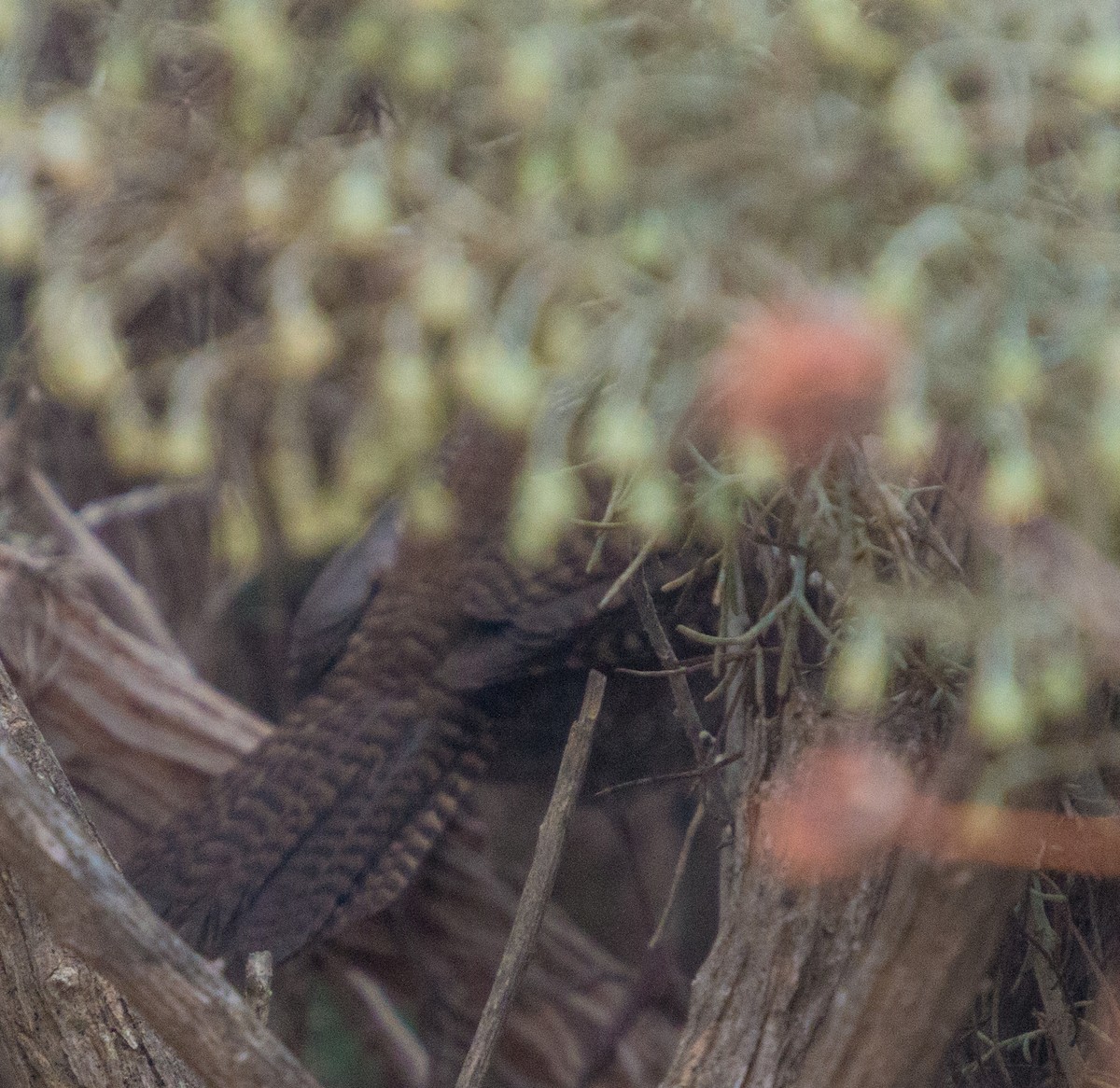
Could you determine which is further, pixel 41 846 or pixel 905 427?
pixel 905 427

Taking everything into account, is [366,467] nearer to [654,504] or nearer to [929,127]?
[929,127]

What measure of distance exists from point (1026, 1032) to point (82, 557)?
165 cm

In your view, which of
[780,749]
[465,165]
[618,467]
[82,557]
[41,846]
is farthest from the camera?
[465,165]

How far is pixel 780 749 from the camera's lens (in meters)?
1.05

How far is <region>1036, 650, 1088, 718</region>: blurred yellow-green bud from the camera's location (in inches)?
31.4

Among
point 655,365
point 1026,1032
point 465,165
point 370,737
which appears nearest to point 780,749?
point 1026,1032

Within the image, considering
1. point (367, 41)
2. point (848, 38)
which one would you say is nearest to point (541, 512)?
point (367, 41)

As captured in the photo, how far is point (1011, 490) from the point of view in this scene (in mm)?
1122

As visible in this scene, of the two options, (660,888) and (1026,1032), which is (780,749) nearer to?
(1026,1032)

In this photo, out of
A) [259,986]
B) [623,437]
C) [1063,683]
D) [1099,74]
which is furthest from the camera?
[1099,74]

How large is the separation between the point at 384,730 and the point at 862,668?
3.43ft

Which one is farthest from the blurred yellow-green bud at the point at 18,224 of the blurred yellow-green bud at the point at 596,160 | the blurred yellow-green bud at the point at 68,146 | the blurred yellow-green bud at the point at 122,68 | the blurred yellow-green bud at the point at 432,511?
the blurred yellow-green bud at the point at 596,160

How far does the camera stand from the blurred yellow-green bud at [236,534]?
2572 mm

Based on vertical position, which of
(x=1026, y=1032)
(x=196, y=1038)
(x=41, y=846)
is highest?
(x=41, y=846)
